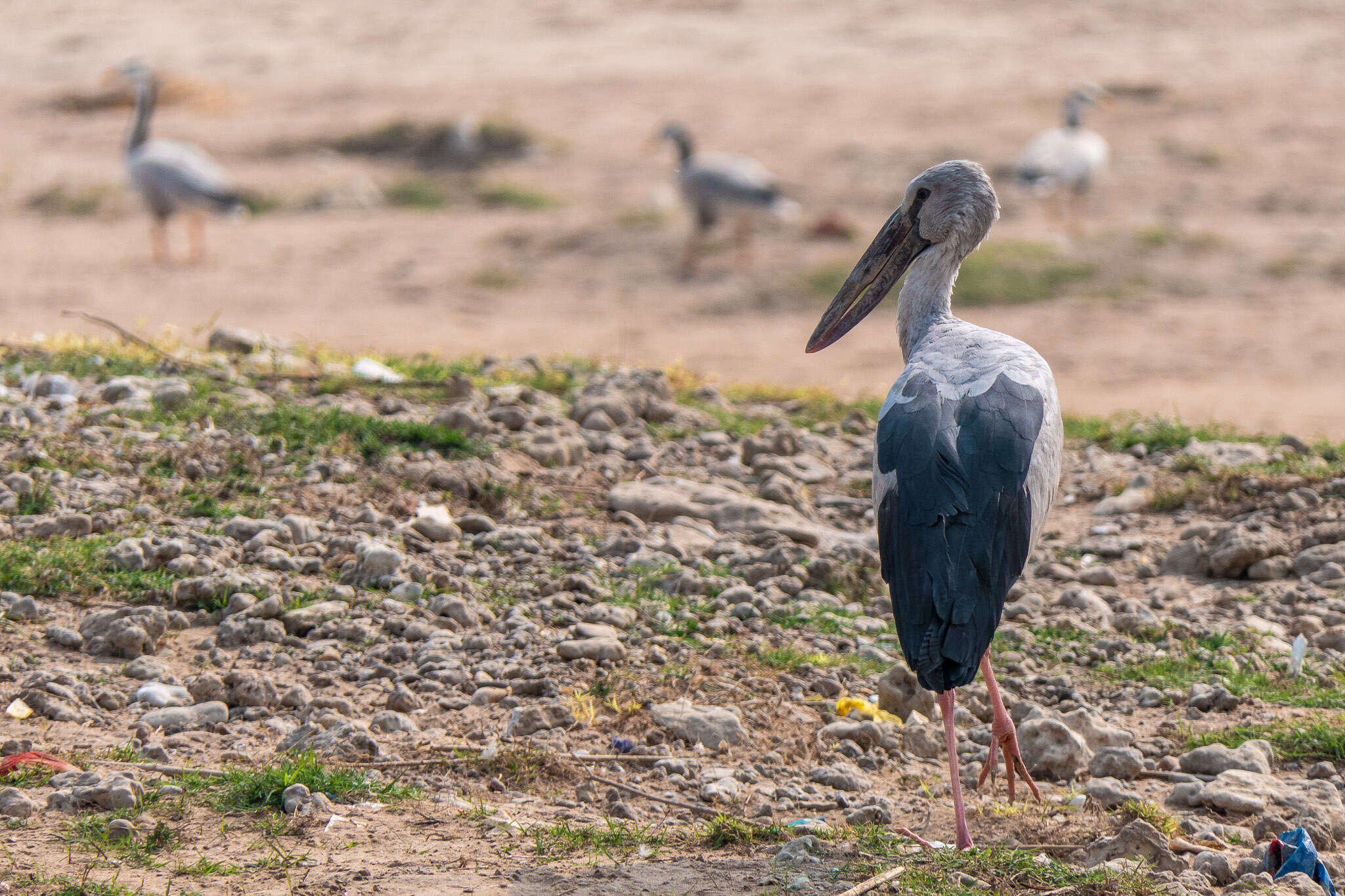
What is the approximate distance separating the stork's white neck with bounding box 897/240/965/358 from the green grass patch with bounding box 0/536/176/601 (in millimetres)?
2522

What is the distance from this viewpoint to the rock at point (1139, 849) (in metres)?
3.33

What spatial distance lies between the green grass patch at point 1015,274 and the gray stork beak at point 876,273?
24.9 feet

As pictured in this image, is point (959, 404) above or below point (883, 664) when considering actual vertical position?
above

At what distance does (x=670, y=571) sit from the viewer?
16.8 feet

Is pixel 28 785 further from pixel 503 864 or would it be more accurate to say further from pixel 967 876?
pixel 967 876

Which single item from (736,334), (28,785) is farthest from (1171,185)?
(28,785)

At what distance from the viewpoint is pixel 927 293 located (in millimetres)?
4625

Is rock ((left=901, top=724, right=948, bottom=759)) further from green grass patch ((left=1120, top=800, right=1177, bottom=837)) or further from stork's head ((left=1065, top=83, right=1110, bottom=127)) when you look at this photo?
stork's head ((left=1065, top=83, right=1110, bottom=127))

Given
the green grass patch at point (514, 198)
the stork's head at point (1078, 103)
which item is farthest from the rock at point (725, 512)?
the stork's head at point (1078, 103)

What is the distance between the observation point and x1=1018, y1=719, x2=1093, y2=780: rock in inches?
159

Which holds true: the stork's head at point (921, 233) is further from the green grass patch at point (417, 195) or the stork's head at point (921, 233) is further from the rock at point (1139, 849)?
the green grass patch at point (417, 195)

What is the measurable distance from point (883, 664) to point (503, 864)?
1.79m

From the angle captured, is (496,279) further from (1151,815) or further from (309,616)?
(1151,815)

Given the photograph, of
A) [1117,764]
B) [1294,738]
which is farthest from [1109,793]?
[1294,738]
